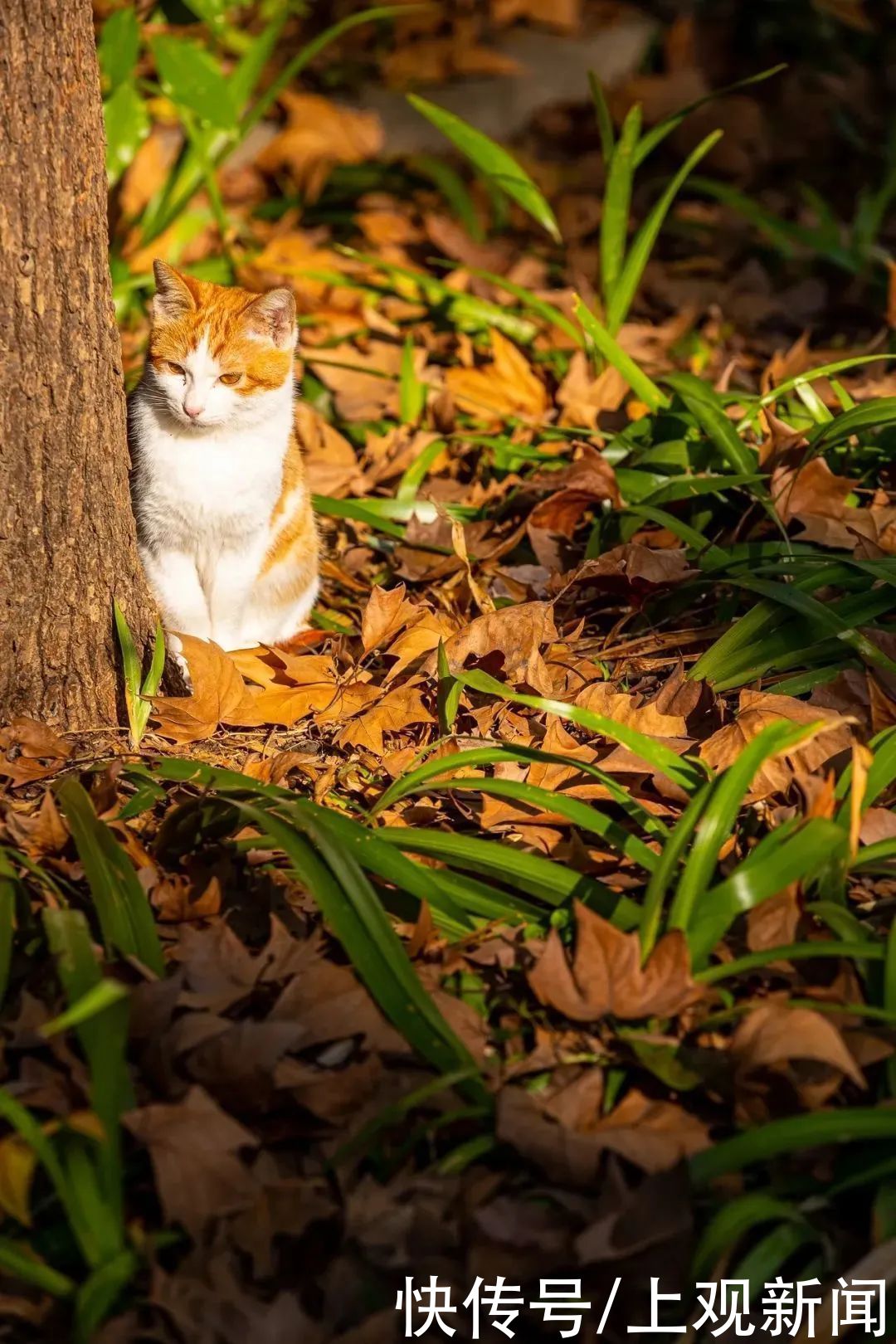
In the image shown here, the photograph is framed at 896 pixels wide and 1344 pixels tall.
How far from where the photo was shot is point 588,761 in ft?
8.17

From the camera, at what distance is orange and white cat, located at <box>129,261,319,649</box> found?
9.51 ft

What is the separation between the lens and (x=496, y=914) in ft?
7.08

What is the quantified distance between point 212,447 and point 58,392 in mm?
552

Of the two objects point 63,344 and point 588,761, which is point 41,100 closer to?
point 63,344

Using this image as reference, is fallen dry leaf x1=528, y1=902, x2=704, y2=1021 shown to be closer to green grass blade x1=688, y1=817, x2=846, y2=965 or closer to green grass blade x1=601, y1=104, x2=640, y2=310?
green grass blade x1=688, y1=817, x2=846, y2=965

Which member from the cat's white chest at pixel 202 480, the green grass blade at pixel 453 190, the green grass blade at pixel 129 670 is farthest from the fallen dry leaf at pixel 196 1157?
the green grass blade at pixel 453 190

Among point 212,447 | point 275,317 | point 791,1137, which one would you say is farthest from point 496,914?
point 275,317

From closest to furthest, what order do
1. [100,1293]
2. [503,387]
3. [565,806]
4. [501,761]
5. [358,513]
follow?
[100,1293] → [565,806] → [501,761] → [358,513] → [503,387]

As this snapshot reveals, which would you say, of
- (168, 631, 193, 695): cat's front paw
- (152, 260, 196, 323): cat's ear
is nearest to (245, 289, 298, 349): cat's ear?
(152, 260, 196, 323): cat's ear

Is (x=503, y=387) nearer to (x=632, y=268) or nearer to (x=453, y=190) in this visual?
(x=632, y=268)

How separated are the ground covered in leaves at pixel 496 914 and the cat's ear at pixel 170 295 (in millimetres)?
730

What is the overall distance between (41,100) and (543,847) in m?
1.50

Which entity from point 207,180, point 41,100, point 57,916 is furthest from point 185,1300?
point 207,180

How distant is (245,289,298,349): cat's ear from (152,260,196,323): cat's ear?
0.13 m
